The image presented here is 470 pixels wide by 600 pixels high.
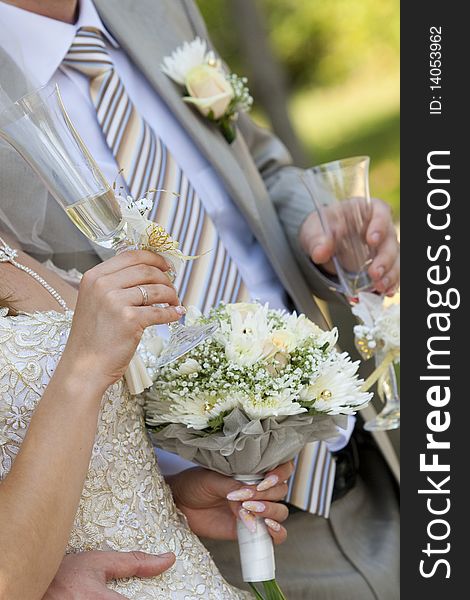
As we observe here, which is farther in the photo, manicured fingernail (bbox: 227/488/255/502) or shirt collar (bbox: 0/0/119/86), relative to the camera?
shirt collar (bbox: 0/0/119/86)

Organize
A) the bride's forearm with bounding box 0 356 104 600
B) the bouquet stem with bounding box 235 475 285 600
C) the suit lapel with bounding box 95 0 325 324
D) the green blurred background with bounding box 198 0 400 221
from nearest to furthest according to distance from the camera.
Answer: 1. the bride's forearm with bounding box 0 356 104 600
2. the bouquet stem with bounding box 235 475 285 600
3. the suit lapel with bounding box 95 0 325 324
4. the green blurred background with bounding box 198 0 400 221

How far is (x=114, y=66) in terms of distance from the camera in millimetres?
2525

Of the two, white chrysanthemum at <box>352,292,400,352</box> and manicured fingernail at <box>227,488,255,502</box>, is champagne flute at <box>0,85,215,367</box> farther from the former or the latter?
white chrysanthemum at <box>352,292,400,352</box>

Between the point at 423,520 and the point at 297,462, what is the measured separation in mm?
397

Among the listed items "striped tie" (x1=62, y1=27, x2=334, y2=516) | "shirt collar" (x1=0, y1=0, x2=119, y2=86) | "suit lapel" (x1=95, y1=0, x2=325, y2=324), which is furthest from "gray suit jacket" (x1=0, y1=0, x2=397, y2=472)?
"shirt collar" (x1=0, y1=0, x2=119, y2=86)

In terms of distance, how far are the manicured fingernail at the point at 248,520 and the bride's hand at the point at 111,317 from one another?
18.4 inches

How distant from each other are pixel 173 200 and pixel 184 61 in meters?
0.43

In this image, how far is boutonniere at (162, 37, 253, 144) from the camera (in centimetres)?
262

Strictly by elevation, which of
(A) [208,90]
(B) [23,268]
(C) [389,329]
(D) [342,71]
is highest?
(D) [342,71]

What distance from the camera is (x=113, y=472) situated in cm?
180

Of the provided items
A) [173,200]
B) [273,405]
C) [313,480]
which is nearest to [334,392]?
[273,405]

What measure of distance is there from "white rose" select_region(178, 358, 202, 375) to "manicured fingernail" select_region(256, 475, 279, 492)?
27 cm

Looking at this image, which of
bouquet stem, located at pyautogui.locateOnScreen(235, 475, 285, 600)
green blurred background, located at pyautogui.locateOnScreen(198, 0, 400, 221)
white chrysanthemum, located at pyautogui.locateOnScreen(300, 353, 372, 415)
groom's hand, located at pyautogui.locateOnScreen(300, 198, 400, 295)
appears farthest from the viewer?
green blurred background, located at pyautogui.locateOnScreen(198, 0, 400, 221)

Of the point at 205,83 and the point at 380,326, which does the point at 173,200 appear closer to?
the point at 205,83
